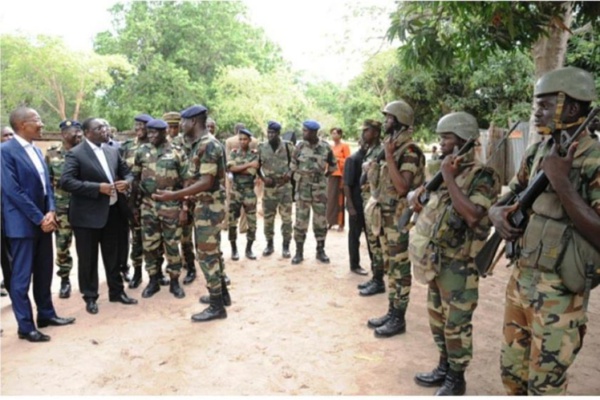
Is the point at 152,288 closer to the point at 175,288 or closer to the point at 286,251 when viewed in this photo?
the point at 175,288

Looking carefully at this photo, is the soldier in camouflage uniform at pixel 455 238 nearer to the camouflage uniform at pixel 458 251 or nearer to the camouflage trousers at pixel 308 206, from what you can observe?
the camouflage uniform at pixel 458 251

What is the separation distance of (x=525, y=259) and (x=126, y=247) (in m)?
4.55

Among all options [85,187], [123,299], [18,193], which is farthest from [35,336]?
[85,187]

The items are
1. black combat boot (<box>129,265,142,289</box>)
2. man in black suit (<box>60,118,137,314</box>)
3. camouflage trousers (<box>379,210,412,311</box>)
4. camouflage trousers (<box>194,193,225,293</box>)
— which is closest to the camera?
camouflage trousers (<box>379,210,412,311</box>)

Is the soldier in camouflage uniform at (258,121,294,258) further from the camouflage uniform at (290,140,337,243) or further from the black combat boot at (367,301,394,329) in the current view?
the black combat boot at (367,301,394,329)

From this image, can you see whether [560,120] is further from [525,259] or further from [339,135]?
[339,135]

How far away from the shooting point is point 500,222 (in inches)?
90.7

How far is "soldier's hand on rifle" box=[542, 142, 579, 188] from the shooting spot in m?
1.99

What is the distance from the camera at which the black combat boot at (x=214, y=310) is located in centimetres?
449

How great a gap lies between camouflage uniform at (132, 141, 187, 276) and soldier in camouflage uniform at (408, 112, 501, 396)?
3101mm

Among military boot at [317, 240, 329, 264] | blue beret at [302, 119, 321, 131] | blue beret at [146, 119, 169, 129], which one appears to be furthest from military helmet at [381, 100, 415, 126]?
military boot at [317, 240, 329, 264]

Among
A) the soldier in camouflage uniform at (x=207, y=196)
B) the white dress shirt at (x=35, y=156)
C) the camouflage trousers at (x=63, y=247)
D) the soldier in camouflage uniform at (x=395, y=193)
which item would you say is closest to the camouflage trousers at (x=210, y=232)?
the soldier in camouflage uniform at (x=207, y=196)

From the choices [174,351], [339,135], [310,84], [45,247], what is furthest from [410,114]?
[310,84]

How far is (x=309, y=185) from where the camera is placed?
22.6 ft
